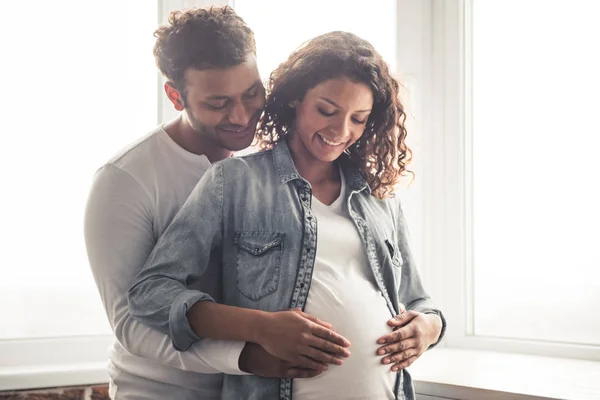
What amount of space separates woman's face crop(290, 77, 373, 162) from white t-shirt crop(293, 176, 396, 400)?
12 cm

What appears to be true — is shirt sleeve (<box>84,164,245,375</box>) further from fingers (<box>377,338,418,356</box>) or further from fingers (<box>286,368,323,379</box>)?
fingers (<box>377,338,418,356</box>)

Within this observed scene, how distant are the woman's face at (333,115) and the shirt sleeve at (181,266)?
0.20 meters

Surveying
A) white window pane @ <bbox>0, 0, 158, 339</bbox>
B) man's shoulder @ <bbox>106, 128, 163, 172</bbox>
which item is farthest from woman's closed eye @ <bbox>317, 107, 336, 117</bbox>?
white window pane @ <bbox>0, 0, 158, 339</bbox>

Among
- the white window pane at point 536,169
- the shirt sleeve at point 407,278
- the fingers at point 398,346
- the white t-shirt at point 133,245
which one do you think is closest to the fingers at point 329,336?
the fingers at point 398,346

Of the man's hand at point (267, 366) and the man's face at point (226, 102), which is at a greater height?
the man's face at point (226, 102)

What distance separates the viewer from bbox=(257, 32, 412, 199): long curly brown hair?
1.41m

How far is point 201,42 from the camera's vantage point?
4.76ft

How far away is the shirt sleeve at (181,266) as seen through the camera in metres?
1.25

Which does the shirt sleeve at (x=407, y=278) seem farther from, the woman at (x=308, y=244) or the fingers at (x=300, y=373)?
the fingers at (x=300, y=373)

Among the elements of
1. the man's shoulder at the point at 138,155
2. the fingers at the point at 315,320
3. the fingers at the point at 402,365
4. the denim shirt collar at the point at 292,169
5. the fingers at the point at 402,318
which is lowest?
the fingers at the point at 402,365

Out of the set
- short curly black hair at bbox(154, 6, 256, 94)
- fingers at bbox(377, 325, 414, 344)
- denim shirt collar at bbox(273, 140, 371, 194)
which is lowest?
fingers at bbox(377, 325, 414, 344)

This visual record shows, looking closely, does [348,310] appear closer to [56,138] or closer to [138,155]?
[138,155]

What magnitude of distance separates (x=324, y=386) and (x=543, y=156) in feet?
3.69

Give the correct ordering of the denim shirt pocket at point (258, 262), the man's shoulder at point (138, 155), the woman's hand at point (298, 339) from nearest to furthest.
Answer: the woman's hand at point (298, 339) < the denim shirt pocket at point (258, 262) < the man's shoulder at point (138, 155)
